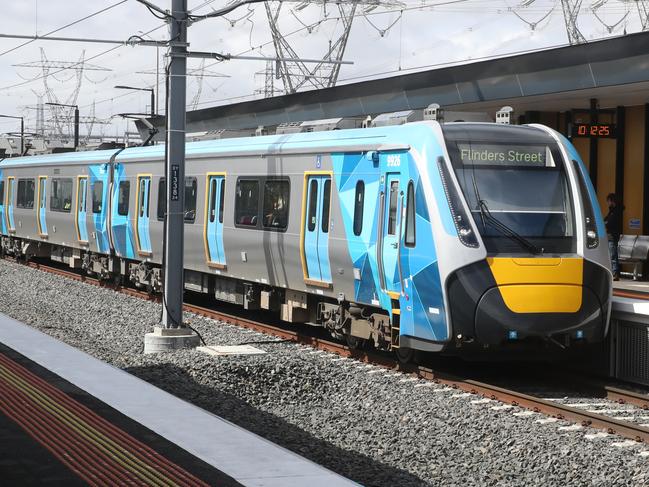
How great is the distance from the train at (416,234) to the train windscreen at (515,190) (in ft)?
0.05

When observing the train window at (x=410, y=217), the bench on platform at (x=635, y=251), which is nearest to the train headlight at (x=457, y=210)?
the train window at (x=410, y=217)

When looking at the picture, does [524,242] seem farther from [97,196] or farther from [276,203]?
[97,196]

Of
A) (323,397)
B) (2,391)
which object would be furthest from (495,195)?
(2,391)

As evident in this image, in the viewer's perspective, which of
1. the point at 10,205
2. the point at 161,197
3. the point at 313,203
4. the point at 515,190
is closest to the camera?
the point at 515,190

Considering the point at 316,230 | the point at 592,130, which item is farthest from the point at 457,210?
the point at 592,130

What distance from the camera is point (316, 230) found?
15.4 meters

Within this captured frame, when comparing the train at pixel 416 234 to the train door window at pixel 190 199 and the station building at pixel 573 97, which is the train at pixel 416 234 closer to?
the train door window at pixel 190 199

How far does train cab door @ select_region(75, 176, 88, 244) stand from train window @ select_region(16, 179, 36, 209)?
4.94 meters

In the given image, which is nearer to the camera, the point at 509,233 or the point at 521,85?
the point at 509,233

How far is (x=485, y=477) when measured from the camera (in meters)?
8.76

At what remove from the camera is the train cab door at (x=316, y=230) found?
596 inches

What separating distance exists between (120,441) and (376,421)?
349 cm

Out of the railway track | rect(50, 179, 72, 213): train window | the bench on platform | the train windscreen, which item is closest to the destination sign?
the train windscreen

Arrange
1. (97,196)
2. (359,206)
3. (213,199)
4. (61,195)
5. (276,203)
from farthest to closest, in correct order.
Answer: (61,195), (97,196), (213,199), (276,203), (359,206)
